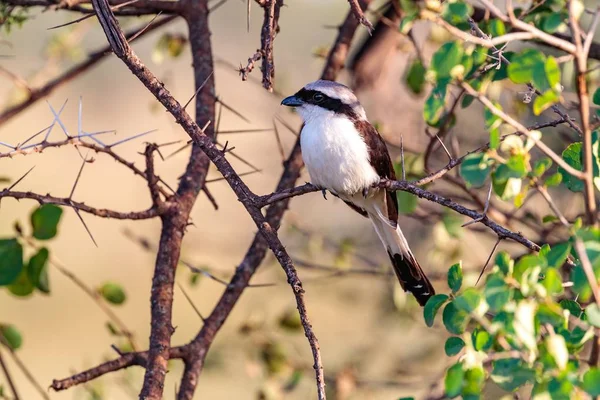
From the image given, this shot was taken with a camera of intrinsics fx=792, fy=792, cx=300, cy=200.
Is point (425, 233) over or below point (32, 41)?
below

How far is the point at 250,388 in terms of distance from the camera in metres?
8.82

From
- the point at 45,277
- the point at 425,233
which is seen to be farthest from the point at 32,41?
the point at 45,277

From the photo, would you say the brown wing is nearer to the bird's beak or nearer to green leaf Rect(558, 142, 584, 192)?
the bird's beak

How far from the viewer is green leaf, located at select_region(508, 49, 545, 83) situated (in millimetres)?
1531

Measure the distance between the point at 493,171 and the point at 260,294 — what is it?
606 centimetres

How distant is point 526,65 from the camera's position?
1542 mm

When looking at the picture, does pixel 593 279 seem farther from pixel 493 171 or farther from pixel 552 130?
pixel 552 130

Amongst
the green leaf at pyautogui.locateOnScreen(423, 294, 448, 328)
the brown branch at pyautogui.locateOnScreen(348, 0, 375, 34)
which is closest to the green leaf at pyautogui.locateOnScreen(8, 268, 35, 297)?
the brown branch at pyautogui.locateOnScreen(348, 0, 375, 34)

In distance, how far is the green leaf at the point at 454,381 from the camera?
1530 millimetres

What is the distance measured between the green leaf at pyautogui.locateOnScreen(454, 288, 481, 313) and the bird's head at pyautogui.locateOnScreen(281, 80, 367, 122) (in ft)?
6.47

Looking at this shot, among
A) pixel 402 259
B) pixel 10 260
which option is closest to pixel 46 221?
pixel 10 260

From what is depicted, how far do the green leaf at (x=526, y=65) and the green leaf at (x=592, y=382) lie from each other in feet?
1.85

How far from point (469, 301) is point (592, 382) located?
0.87 feet

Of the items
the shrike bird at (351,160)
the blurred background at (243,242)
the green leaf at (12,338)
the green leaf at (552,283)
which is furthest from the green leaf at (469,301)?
the green leaf at (12,338)
